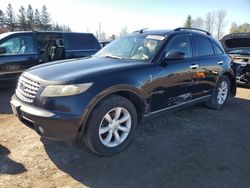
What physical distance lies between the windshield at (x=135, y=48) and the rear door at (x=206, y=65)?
1042 mm

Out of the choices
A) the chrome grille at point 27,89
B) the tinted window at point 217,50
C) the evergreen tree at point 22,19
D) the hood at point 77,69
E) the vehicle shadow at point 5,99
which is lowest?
the vehicle shadow at point 5,99

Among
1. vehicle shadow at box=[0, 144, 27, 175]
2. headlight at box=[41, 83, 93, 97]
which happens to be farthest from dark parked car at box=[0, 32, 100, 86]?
headlight at box=[41, 83, 93, 97]

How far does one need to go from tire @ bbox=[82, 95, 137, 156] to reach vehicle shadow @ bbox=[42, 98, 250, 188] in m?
0.15

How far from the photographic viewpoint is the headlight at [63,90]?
11.0 feet

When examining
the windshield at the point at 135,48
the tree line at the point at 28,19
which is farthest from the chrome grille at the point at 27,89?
the tree line at the point at 28,19

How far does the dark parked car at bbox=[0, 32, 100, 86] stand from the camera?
24.0 ft

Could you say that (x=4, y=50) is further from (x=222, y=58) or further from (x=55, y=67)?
(x=222, y=58)

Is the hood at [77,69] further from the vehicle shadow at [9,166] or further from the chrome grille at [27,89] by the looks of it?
the vehicle shadow at [9,166]

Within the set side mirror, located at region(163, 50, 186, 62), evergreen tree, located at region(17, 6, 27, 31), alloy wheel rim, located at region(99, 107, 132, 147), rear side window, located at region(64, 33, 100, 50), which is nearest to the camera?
alloy wheel rim, located at region(99, 107, 132, 147)

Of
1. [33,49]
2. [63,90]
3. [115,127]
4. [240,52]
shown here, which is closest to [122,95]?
[115,127]

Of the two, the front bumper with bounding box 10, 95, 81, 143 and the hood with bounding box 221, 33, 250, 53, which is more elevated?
the hood with bounding box 221, 33, 250, 53

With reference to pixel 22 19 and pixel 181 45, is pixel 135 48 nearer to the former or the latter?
pixel 181 45

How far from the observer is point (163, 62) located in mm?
4418

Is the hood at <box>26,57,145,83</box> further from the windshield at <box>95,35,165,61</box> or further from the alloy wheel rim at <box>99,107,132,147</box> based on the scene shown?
the alloy wheel rim at <box>99,107,132,147</box>
